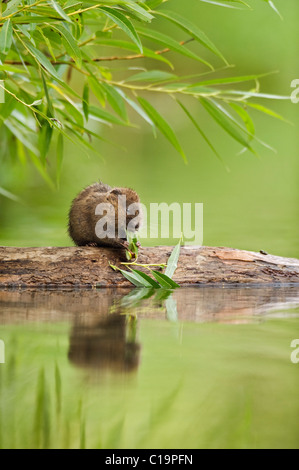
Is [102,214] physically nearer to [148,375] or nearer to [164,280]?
[164,280]

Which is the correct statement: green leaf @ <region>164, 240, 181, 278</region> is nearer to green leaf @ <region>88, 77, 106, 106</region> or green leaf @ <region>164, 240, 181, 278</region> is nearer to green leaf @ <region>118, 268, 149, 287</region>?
green leaf @ <region>118, 268, 149, 287</region>

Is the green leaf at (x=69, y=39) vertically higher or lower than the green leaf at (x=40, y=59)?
higher

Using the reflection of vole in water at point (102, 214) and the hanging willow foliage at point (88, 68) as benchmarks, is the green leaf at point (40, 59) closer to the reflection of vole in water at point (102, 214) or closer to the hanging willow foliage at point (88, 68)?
the hanging willow foliage at point (88, 68)

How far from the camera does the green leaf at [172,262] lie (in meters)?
2.68

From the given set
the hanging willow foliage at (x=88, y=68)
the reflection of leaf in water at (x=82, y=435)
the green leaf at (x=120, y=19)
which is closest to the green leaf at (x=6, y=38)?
the hanging willow foliage at (x=88, y=68)

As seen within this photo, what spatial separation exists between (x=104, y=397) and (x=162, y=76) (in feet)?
6.68

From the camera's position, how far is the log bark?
103 inches

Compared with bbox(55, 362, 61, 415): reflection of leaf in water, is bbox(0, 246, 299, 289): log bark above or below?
above

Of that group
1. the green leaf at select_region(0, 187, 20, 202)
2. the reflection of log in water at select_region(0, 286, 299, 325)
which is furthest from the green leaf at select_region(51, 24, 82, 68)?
the green leaf at select_region(0, 187, 20, 202)

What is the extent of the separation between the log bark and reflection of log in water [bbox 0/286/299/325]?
0.07 meters

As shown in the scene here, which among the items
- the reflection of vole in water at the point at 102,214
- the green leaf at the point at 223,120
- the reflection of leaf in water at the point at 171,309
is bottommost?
the reflection of leaf in water at the point at 171,309

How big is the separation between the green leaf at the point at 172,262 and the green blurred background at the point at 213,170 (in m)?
0.80

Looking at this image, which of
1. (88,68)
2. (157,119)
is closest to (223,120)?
(157,119)

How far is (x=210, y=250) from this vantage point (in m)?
2.78
